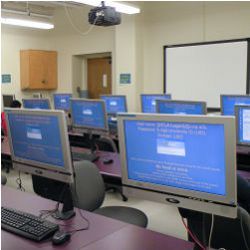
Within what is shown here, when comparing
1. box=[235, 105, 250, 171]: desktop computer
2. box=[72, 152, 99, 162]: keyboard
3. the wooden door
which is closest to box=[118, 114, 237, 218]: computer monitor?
box=[72, 152, 99, 162]: keyboard

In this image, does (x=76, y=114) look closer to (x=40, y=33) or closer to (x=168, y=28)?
(x=168, y=28)

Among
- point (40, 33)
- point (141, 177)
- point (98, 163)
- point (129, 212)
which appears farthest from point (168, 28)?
point (141, 177)

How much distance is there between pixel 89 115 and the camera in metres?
3.89

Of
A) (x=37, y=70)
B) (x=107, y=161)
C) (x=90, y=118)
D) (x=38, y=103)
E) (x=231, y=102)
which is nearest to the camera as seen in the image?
(x=107, y=161)

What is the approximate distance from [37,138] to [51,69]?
7393 mm

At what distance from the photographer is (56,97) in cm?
709

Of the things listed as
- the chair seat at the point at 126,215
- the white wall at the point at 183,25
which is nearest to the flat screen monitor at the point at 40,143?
the chair seat at the point at 126,215

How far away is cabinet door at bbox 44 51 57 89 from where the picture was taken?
29.5ft

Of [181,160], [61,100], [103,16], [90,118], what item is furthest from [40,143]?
[61,100]

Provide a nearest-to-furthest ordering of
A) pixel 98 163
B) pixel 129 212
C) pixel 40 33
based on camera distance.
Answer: pixel 129 212, pixel 98 163, pixel 40 33

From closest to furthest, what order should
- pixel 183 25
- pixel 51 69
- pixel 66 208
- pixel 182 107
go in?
pixel 66 208, pixel 182 107, pixel 183 25, pixel 51 69

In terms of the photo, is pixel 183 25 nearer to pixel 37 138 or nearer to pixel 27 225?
pixel 37 138

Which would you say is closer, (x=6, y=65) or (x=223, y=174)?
(x=223, y=174)

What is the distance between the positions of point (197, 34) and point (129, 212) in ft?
16.4
